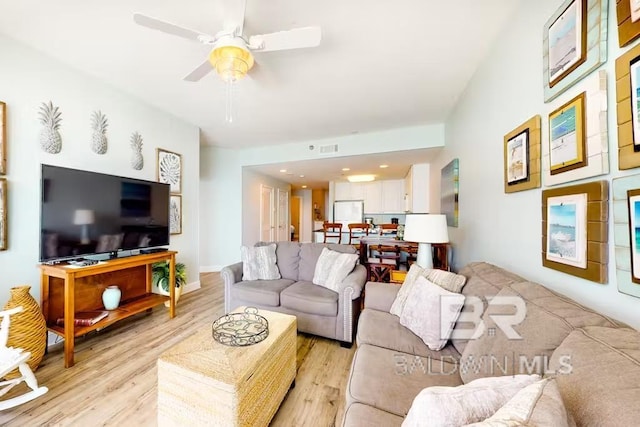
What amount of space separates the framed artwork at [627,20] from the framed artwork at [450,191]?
Result: 2.03 meters

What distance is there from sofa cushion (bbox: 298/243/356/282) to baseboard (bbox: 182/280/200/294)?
2.01 m

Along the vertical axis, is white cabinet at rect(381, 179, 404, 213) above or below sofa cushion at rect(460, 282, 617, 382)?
above

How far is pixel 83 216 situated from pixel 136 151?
110cm

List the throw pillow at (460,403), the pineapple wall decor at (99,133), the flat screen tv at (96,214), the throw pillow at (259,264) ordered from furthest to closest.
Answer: the throw pillow at (259,264) → the pineapple wall decor at (99,133) → the flat screen tv at (96,214) → the throw pillow at (460,403)

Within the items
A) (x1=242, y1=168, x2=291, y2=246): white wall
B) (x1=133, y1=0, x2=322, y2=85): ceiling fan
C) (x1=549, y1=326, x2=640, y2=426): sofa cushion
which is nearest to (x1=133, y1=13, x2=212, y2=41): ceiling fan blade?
(x1=133, y1=0, x2=322, y2=85): ceiling fan

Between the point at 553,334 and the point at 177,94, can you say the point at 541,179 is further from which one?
the point at 177,94

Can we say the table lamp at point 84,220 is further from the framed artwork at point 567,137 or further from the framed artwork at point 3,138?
the framed artwork at point 567,137

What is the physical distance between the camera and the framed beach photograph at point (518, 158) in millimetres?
1464

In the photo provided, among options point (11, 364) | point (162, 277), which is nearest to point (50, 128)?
point (162, 277)

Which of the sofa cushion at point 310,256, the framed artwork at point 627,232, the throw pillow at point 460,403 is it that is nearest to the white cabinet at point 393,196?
the sofa cushion at point 310,256

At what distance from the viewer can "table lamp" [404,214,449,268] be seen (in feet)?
7.14

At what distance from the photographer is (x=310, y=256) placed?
9.25 feet

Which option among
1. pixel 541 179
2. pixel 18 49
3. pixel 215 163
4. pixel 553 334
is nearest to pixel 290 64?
pixel 541 179

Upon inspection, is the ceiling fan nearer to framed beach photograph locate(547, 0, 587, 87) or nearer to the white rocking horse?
framed beach photograph locate(547, 0, 587, 87)
